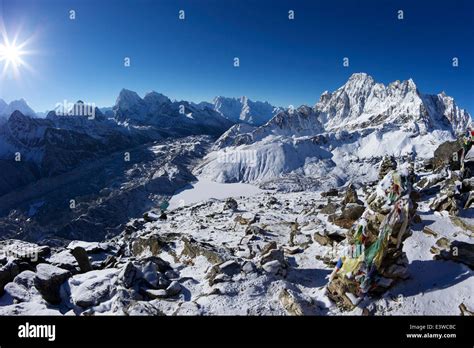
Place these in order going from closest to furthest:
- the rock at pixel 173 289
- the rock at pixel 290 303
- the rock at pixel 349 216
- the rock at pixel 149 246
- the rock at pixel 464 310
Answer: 1. the rock at pixel 464 310
2. the rock at pixel 290 303
3. the rock at pixel 173 289
4. the rock at pixel 349 216
5. the rock at pixel 149 246

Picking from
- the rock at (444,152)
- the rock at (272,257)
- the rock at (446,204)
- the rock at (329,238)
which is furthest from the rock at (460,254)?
the rock at (444,152)

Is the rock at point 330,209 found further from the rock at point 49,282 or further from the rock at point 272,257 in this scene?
the rock at point 49,282

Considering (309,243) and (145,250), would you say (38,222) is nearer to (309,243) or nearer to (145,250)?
(145,250)

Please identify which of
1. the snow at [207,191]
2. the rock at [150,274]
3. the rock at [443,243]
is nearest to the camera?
the rock at [443,243]

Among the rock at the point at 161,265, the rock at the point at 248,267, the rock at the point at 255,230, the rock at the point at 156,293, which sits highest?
the rock at the point at 255,230

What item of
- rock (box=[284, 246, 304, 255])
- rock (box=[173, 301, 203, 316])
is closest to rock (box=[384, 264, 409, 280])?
rock (box=[284, 246, 304, 255])

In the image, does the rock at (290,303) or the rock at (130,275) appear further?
the rock at (130,275)

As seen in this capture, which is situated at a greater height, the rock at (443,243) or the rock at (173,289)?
the rock at (443,243)
